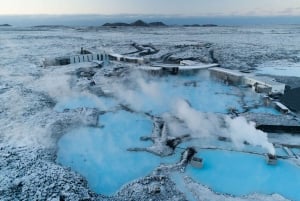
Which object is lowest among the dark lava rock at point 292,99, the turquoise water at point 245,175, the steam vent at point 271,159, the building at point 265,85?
the turquoise water at point 245,175

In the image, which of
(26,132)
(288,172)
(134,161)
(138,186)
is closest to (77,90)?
(26,132)

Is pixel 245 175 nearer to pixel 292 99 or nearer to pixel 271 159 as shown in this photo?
pixel 271 159

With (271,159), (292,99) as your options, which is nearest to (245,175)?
(271,159)

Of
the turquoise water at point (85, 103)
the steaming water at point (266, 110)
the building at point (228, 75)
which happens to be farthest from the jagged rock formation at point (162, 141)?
the building at point (228, 75)

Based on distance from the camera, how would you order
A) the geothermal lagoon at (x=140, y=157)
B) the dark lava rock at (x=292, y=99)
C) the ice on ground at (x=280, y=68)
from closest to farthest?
the geothermal lagoon at (x=140, y=157), the dark lava rock at (x=292, y=99), the ice on ground at (x=280, y=68)

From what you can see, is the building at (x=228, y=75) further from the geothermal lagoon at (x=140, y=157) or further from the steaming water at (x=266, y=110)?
the steaming water at (x=266, y=110)

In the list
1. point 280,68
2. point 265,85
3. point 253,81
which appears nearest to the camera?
point 265,85
